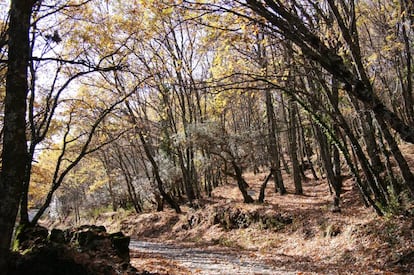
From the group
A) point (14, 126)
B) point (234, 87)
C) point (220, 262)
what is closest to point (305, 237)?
point (220, 262)

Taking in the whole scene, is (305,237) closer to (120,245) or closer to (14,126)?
(120,245)

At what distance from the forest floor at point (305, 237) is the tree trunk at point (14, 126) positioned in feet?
15.8

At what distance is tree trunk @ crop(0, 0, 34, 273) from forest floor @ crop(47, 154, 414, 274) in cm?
457

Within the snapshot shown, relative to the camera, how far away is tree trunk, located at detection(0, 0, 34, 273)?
3.38 meters

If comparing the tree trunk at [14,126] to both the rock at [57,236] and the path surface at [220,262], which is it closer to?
the rock at [57,236]

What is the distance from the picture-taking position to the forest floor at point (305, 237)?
801cm

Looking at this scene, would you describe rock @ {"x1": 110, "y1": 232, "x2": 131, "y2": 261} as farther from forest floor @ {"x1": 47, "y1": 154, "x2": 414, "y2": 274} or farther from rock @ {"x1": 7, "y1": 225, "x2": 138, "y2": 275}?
forest floor @ {"x1": 47, "y1": 154, "x2": 414, "y2": 274}

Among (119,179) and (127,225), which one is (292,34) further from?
(119,179)

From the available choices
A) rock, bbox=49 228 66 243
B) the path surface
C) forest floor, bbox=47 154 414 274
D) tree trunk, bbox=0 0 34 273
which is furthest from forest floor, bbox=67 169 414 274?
tree trunk, bbox=0 0 34 273

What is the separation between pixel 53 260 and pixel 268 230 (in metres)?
9.65

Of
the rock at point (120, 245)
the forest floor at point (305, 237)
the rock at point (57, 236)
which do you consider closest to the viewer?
the rock at point (57, 236)

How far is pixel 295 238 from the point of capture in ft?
38.0

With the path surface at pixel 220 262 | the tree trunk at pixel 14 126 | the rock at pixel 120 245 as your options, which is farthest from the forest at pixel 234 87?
the path surface at pixel 220 262

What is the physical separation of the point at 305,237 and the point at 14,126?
10.3m
